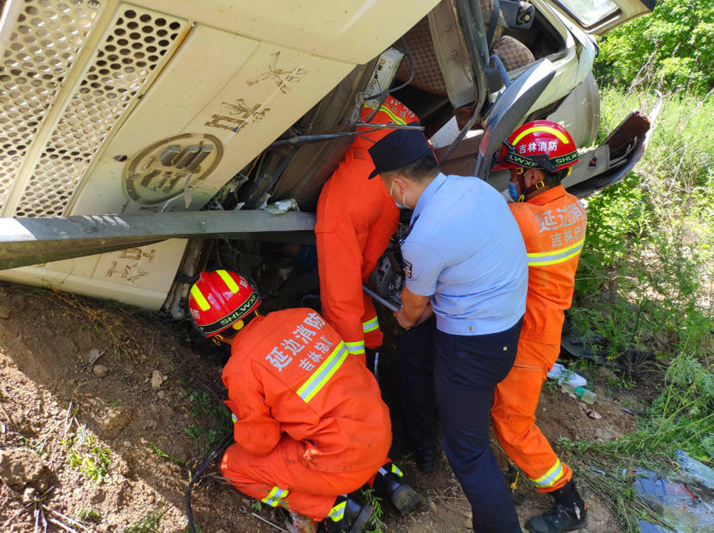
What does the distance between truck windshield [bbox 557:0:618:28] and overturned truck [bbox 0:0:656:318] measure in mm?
1451

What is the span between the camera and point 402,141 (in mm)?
2438

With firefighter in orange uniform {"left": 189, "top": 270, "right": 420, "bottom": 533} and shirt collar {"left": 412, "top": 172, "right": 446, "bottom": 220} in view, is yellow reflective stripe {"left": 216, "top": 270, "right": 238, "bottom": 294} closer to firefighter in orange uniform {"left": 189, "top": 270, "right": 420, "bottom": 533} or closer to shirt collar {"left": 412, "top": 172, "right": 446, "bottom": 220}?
firefighter in orange uniform {"left": 189, "top": 270, "right": 420, "bottom": 533}

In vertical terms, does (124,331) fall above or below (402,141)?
below

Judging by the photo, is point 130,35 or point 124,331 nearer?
point 130,35

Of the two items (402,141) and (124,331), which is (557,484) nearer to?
(402,141)

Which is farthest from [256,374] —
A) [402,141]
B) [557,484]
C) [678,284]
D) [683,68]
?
[683,68]

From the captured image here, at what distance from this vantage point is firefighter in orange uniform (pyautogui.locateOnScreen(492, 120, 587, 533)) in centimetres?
287

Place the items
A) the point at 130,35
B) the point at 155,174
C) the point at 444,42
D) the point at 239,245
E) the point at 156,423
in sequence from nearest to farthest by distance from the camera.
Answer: the point at 130,35 → the point at 155,174 → the point at 156,423 → the point at 444,42 → the point at 239,245

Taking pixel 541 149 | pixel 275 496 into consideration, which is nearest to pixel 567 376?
pixel 541 149

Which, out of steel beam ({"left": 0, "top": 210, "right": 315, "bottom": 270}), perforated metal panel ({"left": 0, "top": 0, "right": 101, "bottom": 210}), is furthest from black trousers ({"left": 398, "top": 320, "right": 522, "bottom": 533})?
perforated metal panel ({"left": 0, "top": 0, "right": 101, "bottom": 210})

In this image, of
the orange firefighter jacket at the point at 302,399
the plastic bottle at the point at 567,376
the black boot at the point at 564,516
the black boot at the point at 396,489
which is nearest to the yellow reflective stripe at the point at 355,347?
the orange firefighter jacket at the point at 302,399

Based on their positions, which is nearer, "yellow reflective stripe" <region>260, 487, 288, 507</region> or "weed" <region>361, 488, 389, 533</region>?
"yellow reflective stripe" <region>260, 487, 288, 507</region>

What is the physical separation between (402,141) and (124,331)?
1.66m

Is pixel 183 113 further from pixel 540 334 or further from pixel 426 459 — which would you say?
pixel 426 459
